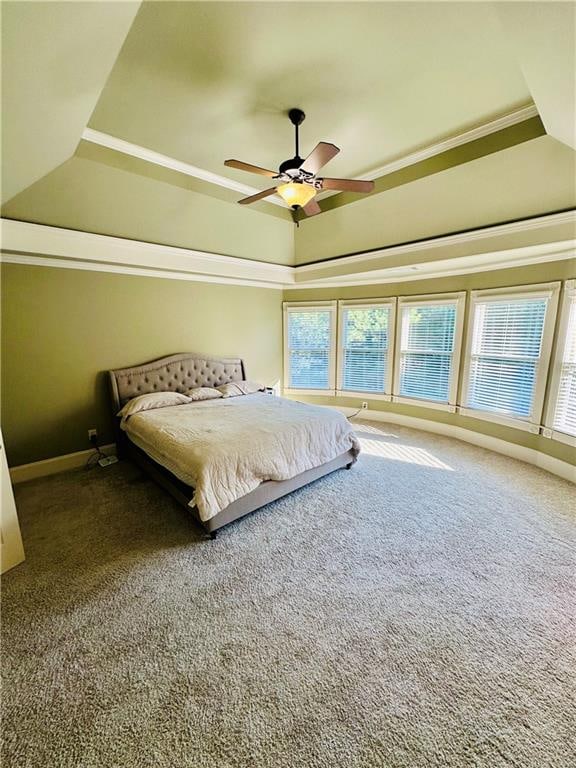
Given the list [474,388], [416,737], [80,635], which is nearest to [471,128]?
[474,388]

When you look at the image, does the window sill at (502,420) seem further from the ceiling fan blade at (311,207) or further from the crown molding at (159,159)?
the crown molding at (159,159)

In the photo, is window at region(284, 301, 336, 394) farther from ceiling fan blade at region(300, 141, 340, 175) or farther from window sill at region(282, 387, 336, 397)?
ceiling fan blade at region(300, 141, 340, 175)

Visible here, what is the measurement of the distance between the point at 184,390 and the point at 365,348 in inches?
119

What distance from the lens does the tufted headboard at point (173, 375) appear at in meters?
3.88

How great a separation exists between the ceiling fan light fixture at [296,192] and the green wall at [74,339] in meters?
2.36

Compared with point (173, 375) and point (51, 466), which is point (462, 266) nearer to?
point (173, 375)

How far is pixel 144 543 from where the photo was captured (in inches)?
94.6

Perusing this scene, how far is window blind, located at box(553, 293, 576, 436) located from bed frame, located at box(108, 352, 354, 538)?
2303mm

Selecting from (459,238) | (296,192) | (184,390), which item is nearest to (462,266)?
(459,238)

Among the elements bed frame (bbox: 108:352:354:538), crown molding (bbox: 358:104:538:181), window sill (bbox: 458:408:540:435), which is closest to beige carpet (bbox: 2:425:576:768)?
bed frame (bbox: 108:352:354:538)

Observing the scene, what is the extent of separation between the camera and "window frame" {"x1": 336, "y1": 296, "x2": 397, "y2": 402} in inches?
199

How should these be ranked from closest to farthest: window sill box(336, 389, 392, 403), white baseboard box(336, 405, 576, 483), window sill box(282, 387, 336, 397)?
white baseboard box(336, 405, 576, 483) < window sill box(336, 389, 392, 403) < window sill box(282, 387, 336, 397)

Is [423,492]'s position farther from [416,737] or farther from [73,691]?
[73,691]

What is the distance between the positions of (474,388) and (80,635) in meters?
4.70
